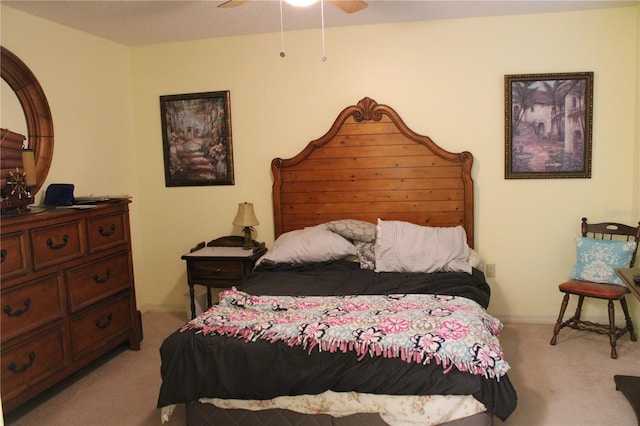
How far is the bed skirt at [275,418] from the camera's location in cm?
225

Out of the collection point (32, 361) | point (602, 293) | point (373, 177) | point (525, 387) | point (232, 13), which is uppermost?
point (232, 13)

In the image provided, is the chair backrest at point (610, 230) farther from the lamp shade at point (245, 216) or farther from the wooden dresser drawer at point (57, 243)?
the wooden dresser drawer at point (57, 243)

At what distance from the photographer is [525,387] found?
2992 mm

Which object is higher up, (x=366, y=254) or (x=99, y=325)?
(x=366, y=254)

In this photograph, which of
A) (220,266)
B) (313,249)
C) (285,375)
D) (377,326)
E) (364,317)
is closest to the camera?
(285,375)

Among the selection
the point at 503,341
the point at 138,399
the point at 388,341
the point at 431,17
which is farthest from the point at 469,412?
the point at 431,17

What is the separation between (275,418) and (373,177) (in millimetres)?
2230

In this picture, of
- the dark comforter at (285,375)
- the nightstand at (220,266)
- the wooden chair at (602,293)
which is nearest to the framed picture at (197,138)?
the nightstand at (220,266)

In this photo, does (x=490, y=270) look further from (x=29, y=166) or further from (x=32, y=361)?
(x=29, y=166)

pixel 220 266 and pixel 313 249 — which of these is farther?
pixel 220 266

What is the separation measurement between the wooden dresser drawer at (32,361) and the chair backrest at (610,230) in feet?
12.1

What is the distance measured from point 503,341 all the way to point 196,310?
7.97 feet

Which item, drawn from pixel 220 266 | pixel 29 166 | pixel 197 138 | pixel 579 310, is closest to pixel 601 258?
pixel 579 310

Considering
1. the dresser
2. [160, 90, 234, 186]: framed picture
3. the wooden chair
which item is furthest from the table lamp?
the wooden chair
